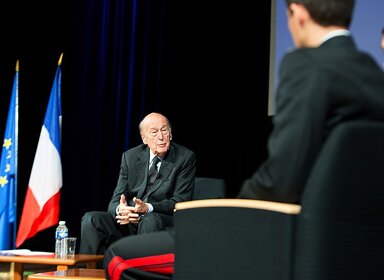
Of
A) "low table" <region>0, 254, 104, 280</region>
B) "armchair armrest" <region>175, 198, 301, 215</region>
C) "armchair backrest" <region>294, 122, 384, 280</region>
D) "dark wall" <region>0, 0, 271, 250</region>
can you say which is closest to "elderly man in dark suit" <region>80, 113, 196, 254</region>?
"low table" <region>0, 254, 104, 280</region>

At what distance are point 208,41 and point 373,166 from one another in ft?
13.0

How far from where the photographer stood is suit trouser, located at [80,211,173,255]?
3.99m

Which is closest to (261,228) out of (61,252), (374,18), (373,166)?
(373,166)

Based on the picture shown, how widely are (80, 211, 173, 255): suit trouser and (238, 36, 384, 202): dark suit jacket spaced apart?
7.52ft

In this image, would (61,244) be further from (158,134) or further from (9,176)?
(9,176)

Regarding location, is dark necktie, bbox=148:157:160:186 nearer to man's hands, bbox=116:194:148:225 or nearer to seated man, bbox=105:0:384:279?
man's hands, bbox=116:194:148:225

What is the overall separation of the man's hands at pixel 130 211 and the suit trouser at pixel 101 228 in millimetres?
43

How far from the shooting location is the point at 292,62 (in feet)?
5.60

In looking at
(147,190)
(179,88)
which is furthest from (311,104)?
(179,88)

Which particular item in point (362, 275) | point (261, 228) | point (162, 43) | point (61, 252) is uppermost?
point (162, 43)

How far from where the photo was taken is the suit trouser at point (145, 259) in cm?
201

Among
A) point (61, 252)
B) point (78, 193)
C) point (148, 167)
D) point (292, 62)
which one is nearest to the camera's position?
point (292, 62)

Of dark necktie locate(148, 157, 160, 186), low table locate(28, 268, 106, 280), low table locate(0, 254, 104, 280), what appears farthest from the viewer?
dark necktie locate(148, 157, 160, 186)

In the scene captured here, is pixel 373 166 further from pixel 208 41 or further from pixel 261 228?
pixel 208 41
